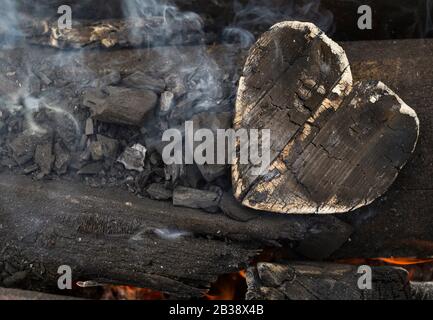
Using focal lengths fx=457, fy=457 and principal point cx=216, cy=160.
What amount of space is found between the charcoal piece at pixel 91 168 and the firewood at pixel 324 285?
1.08 meters

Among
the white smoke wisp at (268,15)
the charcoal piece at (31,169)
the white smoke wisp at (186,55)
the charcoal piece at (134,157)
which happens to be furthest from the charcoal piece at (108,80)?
the white smoke wisp at (268,15)

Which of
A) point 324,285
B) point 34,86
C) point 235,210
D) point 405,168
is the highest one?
point 34,86

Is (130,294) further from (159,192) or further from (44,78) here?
(44,78)

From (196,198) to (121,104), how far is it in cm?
71

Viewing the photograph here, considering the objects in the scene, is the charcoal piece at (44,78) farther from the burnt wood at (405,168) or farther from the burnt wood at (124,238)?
the burnt wood at (124,238)

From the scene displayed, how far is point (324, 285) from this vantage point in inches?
99.1

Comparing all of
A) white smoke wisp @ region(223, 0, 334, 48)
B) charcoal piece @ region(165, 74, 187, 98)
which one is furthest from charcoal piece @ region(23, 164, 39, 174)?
white smoke wisp @ region(223, 0, 334, 48)

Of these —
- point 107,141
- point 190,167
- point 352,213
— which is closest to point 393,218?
point 352,213

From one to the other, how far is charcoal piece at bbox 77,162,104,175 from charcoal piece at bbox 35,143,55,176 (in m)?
0.18

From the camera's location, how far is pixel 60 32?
3043 mm

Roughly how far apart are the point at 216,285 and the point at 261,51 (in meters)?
1.55

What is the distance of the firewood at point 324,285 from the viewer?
8.17ft

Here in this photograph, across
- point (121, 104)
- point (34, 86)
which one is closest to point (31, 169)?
point (34, 86)

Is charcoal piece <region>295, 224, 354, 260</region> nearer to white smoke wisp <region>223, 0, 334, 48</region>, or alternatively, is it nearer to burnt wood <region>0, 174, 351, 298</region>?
burnt wood <region>0, 174, 351, 298</region>
